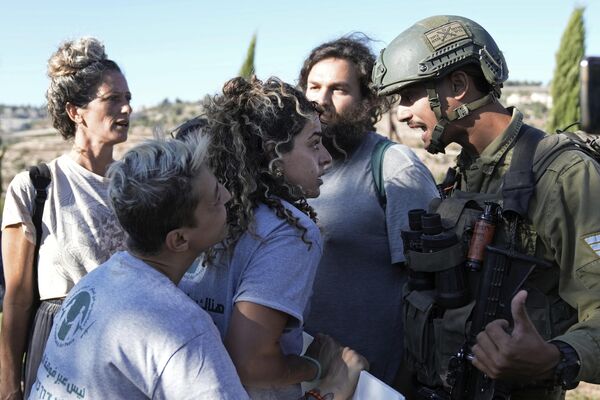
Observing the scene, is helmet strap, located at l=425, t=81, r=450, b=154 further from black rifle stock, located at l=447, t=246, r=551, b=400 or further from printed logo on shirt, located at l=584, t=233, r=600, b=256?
printed logo on shirt, located at l=584, t=233, r=600, b=256

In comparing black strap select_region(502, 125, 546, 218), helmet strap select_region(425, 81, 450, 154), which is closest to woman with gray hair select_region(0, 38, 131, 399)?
helmet strap select_region(425, 81, 450, 154)

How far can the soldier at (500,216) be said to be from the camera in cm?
215

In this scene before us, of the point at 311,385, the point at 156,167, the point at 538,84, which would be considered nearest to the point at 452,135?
the point at 311,385

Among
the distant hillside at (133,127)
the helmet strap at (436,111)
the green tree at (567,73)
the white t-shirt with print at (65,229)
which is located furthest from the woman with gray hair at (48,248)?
the distant hillside at (133,127)

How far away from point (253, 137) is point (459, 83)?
818mm

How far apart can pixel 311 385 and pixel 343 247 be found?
83cm

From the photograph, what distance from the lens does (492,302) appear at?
7.69 ft

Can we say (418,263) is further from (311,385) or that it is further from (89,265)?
(89,265)

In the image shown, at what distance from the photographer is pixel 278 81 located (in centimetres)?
243

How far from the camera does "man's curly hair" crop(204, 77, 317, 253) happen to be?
90.0 inches

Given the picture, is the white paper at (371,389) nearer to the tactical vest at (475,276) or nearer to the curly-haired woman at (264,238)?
the curly-haired woman at (264,238)

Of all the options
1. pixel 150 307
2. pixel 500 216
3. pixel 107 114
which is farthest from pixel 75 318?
pixel 107 114

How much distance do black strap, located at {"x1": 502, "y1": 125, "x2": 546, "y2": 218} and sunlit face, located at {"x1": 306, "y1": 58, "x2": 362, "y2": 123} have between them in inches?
41.3

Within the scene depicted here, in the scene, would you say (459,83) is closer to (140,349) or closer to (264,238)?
(264,238)
